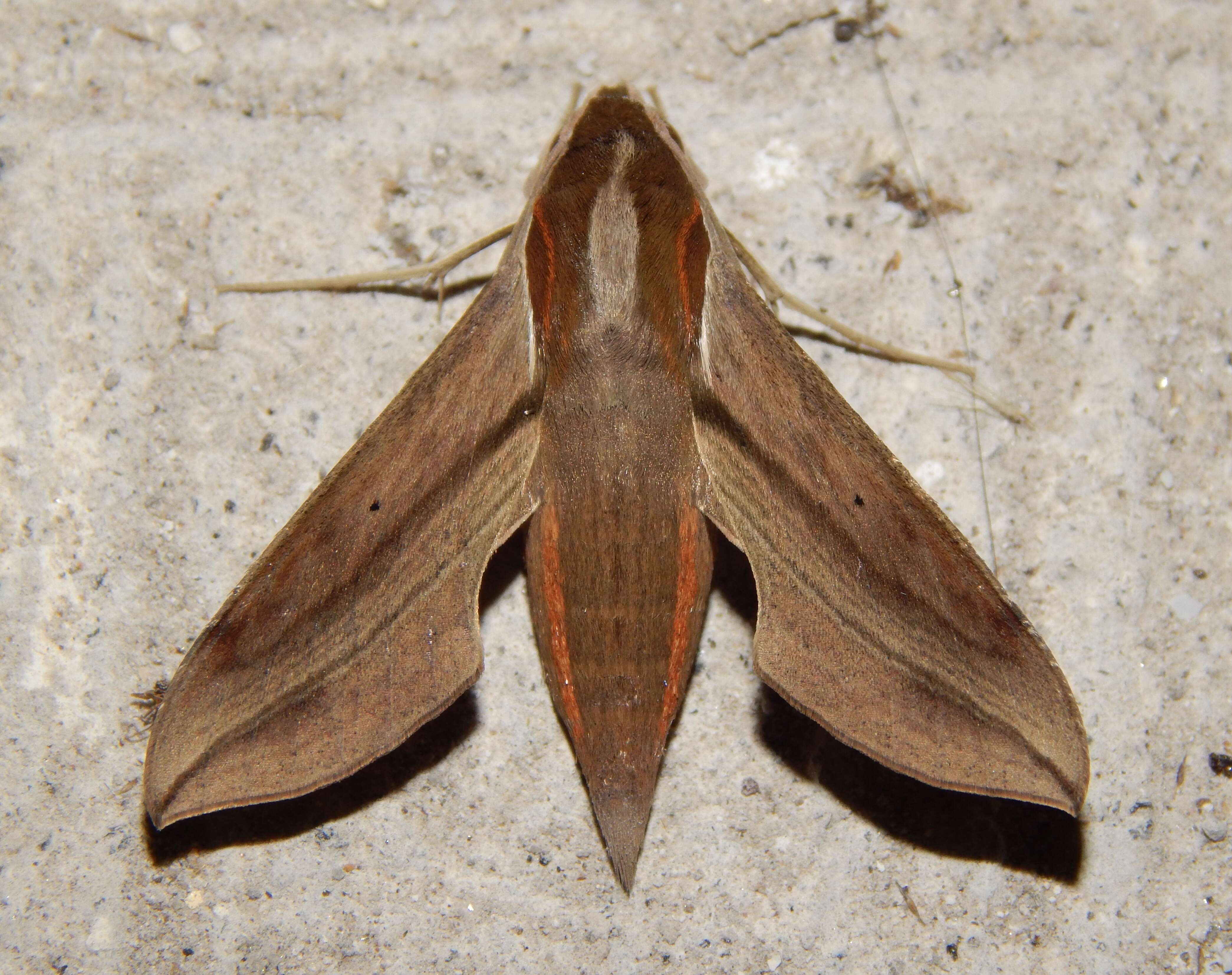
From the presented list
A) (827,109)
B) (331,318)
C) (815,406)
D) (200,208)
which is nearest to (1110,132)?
(827,109)

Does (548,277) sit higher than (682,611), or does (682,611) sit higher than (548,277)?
(548,277)

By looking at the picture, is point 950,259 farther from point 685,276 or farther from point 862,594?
point 862,594

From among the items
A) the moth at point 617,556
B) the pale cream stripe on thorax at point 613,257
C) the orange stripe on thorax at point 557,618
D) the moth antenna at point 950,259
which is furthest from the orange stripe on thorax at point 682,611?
the moth antenna at point 950,259

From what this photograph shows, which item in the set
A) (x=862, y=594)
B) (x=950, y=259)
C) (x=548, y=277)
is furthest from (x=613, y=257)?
(x=950, y=259)

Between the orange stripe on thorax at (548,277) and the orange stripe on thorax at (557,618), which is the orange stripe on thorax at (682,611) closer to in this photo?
the orange stripe on thorax at (557,618)

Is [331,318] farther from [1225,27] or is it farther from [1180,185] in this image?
[1225,27]

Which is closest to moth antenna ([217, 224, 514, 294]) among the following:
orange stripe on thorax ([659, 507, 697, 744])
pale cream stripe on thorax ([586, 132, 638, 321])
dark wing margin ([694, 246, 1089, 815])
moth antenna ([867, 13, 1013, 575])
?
pale cream stripe on thorax ([586, 132, 638, 321])

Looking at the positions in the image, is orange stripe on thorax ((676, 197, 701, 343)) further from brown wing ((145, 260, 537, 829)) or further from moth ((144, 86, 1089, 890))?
brown wing ((145, 260, 537, 829))
